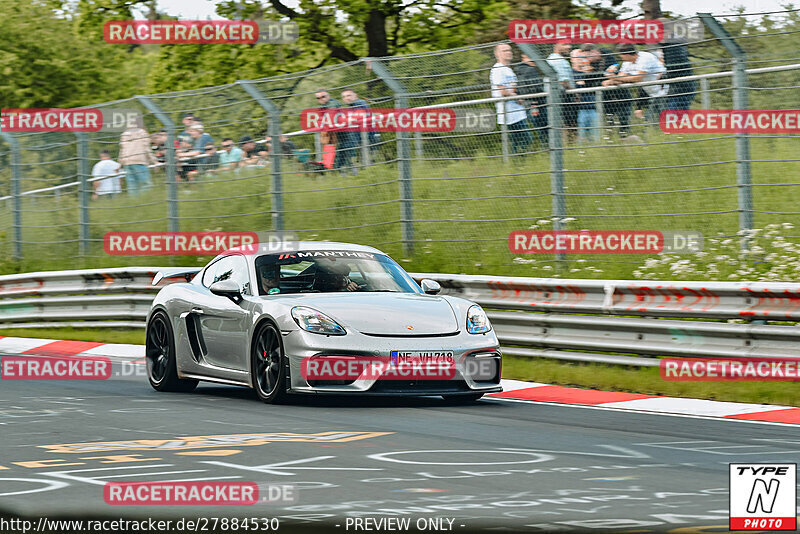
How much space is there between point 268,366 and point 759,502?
5.52m

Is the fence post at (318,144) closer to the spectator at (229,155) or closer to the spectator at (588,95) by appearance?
the spectator at (229,155)

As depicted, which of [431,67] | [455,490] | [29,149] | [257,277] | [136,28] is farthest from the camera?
[136,28]

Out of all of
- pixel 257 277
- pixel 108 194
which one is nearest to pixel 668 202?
pixel 257 277

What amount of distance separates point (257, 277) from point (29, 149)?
1165 centimetres

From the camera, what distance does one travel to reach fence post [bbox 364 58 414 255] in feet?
51.8

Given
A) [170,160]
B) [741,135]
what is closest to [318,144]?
[170,160]

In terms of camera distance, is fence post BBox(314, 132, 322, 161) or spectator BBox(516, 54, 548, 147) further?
fence post BBox(314, 132, 322, 161)

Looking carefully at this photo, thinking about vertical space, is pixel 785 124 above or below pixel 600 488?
above

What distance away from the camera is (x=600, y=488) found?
6617 millimetres

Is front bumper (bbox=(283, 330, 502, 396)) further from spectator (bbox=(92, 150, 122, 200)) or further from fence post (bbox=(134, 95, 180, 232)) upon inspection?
spectator (bbox=(92, 150, 122, 200))

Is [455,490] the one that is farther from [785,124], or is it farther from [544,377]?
[785,124]

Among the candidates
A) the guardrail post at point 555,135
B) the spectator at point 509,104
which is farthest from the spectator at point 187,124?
the guardrail post at point 555,135

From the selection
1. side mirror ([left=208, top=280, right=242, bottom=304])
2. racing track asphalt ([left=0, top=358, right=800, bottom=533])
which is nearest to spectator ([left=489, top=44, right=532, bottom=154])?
racing track asphalt ([left=0, top=358, right=800, bottom=533])

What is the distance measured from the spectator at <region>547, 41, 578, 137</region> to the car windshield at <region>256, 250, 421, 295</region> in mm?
3670
